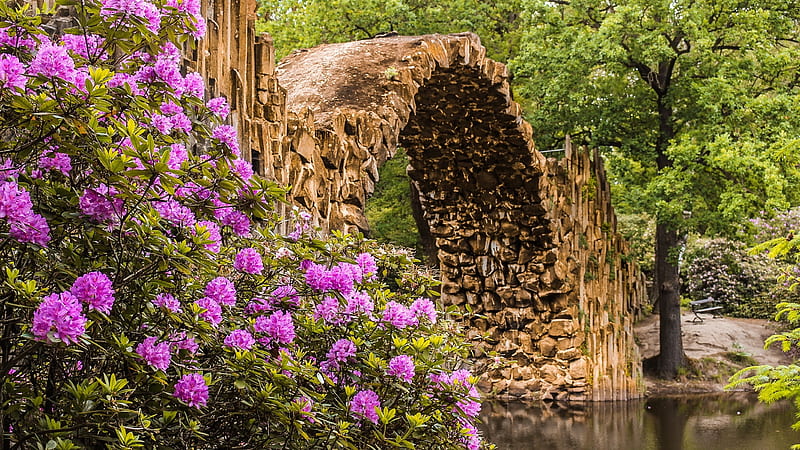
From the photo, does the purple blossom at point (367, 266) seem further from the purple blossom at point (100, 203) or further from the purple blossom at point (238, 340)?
the purple blossom at point (100, 203)

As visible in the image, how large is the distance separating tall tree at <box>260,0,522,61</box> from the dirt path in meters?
5.08

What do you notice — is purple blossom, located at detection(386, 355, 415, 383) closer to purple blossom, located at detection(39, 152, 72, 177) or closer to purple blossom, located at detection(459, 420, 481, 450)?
purple blossom, located at detection(459, 420, 481, 450)

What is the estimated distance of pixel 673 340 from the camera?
41.4ft

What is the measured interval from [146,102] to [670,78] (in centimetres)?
1052

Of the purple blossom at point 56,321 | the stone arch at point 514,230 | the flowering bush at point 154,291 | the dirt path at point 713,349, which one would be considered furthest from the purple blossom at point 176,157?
the dirt path at point 713,349

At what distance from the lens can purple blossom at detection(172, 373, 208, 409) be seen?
5.93 ft

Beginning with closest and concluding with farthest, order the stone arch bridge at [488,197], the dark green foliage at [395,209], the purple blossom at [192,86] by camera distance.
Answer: the purple blossom at [192,86] < the stone arch bridge at [488,197] < the dark green foliage at [395,209]

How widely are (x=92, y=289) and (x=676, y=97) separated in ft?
34.1

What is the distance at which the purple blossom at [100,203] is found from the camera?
1.68 meters

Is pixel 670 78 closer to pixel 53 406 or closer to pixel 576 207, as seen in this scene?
pixel 576 207

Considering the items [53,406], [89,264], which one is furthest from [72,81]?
[53,406]

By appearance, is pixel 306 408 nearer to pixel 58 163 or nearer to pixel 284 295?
pixel 284 295

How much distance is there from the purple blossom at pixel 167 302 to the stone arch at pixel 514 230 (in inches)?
226

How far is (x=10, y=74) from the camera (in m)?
1.58
